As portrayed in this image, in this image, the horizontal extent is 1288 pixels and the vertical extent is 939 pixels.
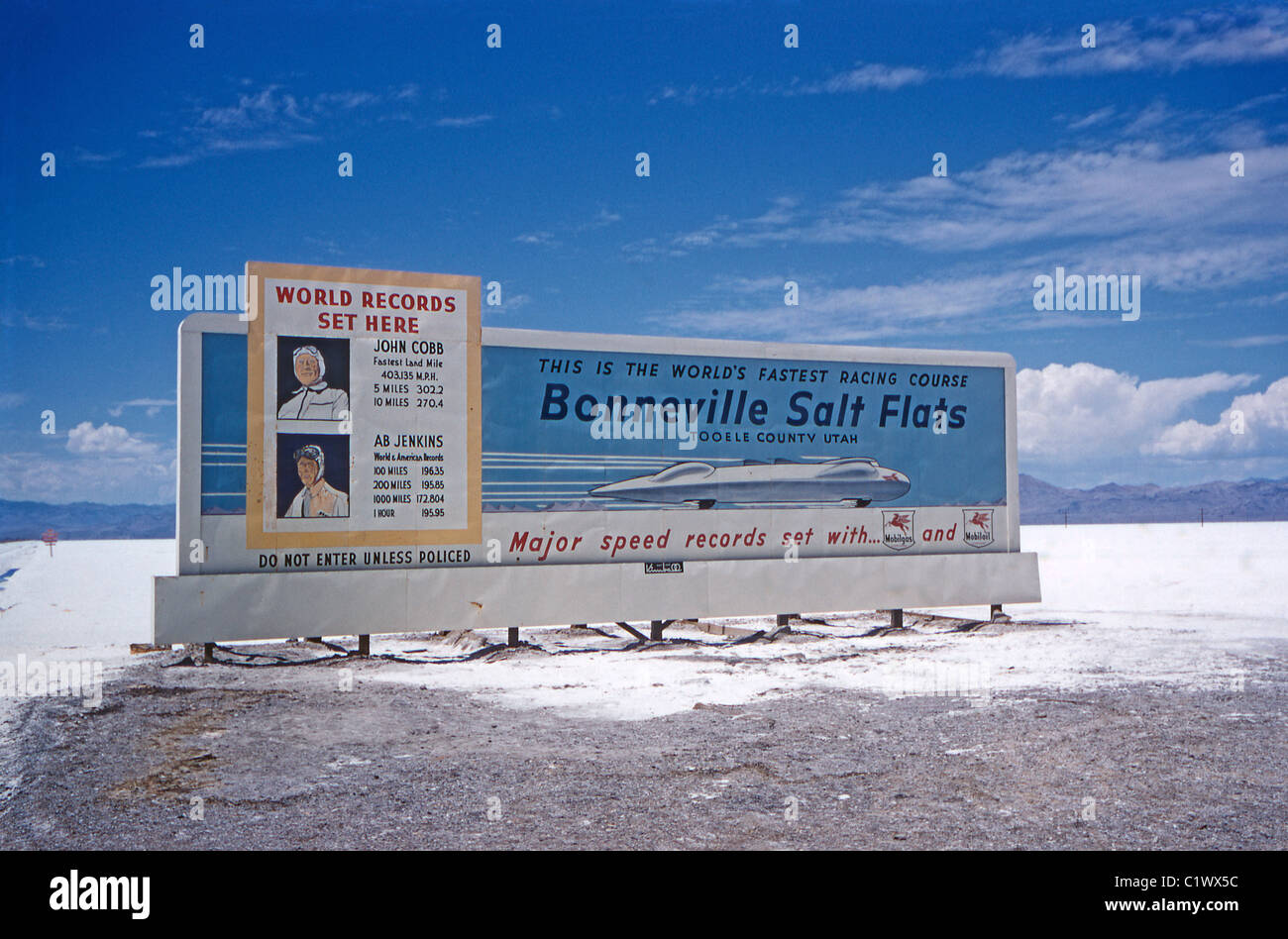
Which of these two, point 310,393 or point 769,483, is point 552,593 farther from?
point 310,393

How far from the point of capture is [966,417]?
1540 centimetres

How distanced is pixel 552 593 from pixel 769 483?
3608mm

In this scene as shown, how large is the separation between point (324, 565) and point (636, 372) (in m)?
4.93

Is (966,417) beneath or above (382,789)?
above

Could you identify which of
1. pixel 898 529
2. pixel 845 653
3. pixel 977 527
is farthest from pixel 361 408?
pixel 977 527

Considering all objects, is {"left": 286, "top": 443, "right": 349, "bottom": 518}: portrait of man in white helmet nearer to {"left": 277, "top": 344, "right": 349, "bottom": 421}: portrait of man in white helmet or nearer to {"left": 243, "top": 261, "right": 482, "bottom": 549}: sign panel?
{"left": 243, "top": 261, "right": 482, "bottom": 549}: sign panel

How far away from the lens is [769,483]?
554 inches

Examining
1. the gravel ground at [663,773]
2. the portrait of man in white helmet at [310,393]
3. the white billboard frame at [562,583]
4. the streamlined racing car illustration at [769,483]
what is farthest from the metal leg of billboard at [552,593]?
the gravel ground at [663,773]

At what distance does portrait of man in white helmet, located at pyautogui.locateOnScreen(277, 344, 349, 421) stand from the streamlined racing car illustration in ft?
12.0

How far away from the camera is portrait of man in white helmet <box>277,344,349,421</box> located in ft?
39.4
